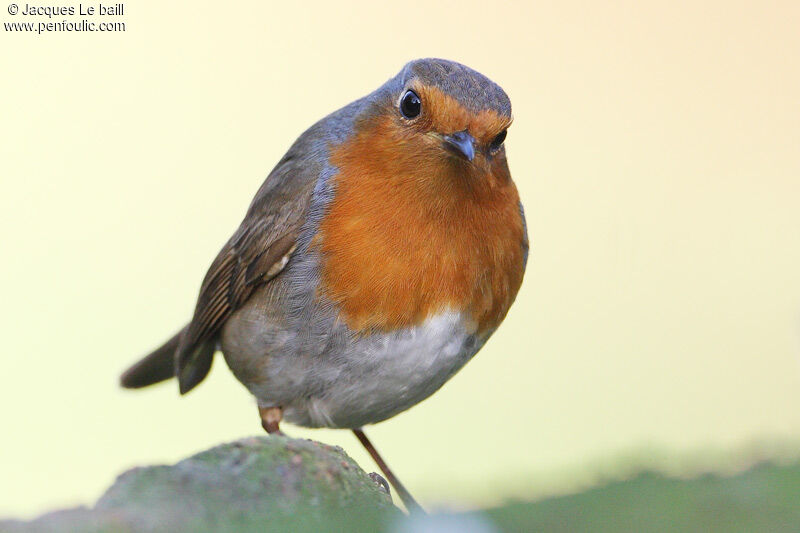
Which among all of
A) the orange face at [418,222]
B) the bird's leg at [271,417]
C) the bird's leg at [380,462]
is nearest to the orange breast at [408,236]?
the orange face at [418,222]

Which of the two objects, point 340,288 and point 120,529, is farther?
point 340,288

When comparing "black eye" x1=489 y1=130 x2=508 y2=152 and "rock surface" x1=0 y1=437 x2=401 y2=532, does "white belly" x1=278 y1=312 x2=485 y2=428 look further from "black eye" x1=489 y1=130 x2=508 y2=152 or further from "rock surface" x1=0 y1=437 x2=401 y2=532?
"rock surface" x1=0 y1=437 x2=401 y2=532

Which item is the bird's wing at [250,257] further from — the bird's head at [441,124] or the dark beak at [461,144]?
the dark beak at [461,144]

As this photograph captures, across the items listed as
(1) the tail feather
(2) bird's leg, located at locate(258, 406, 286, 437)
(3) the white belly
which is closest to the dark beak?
(3) the white belly

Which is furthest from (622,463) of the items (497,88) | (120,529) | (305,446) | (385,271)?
(497,88)

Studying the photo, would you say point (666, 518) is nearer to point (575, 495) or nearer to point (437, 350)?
point (575, 495)

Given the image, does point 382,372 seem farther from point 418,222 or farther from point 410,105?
point 410,105

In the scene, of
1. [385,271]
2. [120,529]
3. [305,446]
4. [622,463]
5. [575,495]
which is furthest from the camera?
[385,271]
